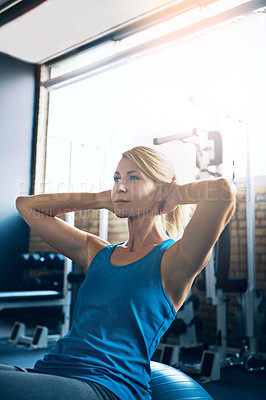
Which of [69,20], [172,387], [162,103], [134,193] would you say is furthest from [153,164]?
[69,20]

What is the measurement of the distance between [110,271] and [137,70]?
11.4ft

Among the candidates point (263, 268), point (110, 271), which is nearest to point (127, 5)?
point (263, 268)

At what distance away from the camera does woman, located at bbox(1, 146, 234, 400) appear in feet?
2.67

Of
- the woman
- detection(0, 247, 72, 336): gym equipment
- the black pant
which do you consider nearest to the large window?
detection(0, 247, 72, 336): gym equipment

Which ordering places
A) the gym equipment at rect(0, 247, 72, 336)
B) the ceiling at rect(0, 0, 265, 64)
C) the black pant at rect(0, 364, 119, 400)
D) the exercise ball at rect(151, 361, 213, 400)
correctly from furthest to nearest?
the gym equipment at rect(0, 247, 72, 336), the ceiling at rect(0, 0, 265, 64), the exercise ball at rect(151, 361, 213, 400), the black pant at rect(0, 364, 119, 400)

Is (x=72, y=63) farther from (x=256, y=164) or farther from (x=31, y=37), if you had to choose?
(x=256, y=164)

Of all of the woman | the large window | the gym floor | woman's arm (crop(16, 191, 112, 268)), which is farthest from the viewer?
the large window

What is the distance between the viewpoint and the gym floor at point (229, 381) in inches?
98.7

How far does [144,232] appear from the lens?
3.47 ft

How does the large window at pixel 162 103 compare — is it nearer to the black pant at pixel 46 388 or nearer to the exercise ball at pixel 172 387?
the exercise ball at pixel 172 387

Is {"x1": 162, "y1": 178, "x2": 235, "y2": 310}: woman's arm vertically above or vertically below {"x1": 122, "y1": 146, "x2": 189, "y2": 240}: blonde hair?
below

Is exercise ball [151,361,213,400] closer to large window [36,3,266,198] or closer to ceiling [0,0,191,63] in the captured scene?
large window [36,3,266,198]

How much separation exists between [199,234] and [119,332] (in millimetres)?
259

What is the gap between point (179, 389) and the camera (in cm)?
101
